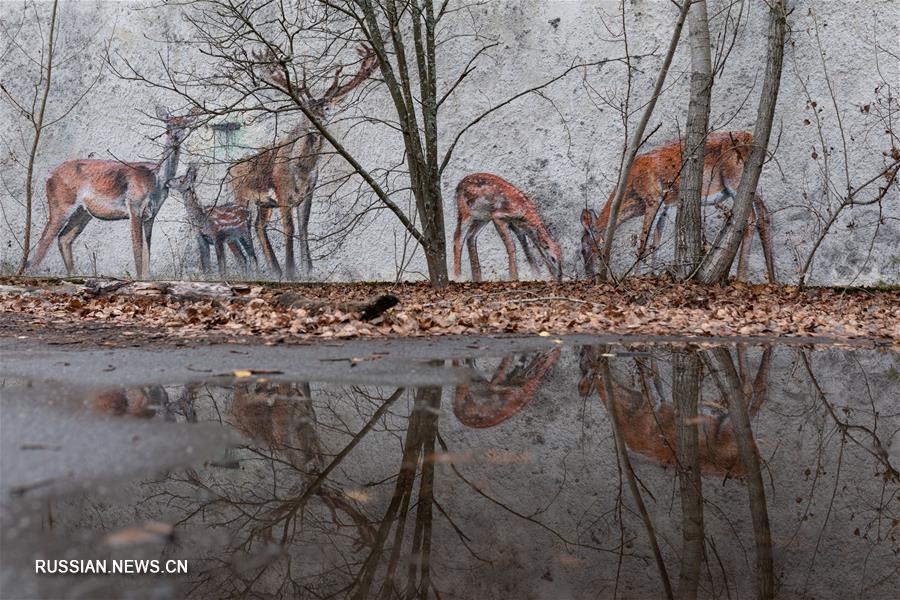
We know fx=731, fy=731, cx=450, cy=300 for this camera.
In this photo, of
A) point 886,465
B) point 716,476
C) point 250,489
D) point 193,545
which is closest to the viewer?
point 193,545

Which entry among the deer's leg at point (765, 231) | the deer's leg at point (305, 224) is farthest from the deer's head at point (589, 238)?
the deer's leg at point (305, 224)

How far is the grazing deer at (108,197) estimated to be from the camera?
552 inches

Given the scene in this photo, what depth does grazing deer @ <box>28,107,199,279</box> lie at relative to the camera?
14.0m

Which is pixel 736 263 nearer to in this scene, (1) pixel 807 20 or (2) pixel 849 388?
(1) pixel 807 20

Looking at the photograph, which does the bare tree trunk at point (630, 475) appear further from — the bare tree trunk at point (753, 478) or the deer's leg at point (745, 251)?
the deer's leg at point (745, 251)

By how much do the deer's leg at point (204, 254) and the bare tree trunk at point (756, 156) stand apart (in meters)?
8.68

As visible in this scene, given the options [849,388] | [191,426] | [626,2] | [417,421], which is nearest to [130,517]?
[191,426]

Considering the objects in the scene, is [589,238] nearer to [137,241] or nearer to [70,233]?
[137,241]

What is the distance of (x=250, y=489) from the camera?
215 cm

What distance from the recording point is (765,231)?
11094 millimetres

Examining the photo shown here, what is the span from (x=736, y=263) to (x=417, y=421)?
9414 mm

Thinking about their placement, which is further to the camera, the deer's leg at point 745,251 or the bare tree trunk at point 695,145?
the deer's leg at point 745,251

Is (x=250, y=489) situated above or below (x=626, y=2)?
below

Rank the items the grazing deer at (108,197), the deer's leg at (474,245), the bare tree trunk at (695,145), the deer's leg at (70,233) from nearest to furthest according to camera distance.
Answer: the bare tree trunk at (695,145) < the deer's leg at (474,245) < the grazing deer at (108,197) < the deer's leg at (70,233)
